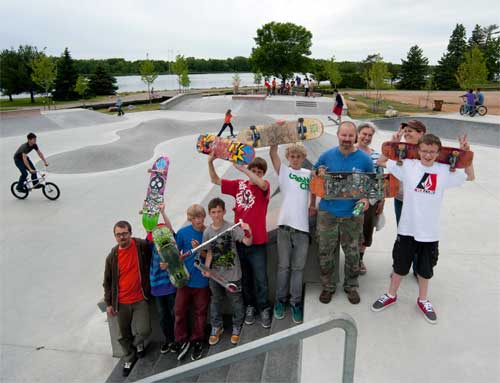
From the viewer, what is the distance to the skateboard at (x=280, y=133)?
375 centimetres

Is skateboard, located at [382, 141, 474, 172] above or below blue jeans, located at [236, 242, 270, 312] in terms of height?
above

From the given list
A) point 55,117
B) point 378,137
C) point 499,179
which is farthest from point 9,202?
point 55,117

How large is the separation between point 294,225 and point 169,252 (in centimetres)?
117

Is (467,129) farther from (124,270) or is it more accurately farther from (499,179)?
(124,270)

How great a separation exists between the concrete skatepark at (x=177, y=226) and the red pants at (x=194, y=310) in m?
0.92

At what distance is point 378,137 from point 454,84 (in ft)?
150

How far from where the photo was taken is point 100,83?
5397 cm

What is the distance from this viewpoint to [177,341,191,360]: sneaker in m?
3.44

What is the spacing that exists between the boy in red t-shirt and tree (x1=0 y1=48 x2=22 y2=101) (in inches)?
2126

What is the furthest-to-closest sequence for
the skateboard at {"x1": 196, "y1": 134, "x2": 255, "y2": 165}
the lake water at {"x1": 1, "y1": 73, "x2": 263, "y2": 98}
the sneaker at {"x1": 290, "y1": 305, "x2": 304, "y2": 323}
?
the lake water at {"x1": 1, "y1": 73, "x2": 263, "y2": 98}
the skateboard at {"x1": 196, "y1": 134, "x2": 255, "y2": 165}
the sneaker at {"x1": 290, "y1": 305, "x2": 304, "y2": 323}

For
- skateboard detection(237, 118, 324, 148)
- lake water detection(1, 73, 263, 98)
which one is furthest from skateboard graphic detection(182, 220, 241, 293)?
lake water detection(1, 73, 263, 98)

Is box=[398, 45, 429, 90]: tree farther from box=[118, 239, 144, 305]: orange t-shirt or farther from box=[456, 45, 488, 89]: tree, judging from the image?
box=[118, 239, 144, 305]: orange t-shirt

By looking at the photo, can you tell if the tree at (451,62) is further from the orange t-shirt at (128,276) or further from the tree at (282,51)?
the orange t-shirt at (128,276)

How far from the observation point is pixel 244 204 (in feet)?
10.7
